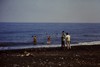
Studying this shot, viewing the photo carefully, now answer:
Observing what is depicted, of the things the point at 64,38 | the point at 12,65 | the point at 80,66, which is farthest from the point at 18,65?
the point at 64,38

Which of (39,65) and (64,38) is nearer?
(39,65)

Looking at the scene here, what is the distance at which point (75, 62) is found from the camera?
2305 centimetres

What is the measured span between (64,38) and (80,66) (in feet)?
44.0

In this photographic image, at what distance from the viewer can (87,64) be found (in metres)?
22.0

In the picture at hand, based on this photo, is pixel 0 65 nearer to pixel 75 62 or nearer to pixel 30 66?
pixel 30 66

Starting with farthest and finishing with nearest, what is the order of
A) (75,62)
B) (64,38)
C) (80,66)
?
(64,38)
(75,62)
(80,66)

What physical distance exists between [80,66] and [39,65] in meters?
3.15

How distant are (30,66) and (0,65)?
2448mm

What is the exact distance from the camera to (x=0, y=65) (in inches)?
854

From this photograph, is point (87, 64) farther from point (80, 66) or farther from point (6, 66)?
point (6, 66)

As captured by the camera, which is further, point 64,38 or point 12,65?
point 64,38

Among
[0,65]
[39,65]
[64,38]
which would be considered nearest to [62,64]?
[39,65]

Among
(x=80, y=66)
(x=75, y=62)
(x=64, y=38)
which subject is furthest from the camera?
(x=64, y=38)

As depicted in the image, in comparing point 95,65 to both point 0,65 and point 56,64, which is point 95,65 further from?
point 0,65
